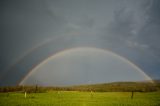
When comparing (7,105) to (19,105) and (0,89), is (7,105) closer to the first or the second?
(19,105)

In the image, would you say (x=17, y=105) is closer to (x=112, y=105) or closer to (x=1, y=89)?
(x=112, y=105)

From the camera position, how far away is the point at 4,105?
1484 inches

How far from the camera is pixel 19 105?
123ft

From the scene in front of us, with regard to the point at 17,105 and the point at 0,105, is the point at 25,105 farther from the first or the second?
the point at 0,105

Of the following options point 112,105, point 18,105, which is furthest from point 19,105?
point 112,105

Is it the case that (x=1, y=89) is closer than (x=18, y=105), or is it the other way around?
(x=18, y=105)

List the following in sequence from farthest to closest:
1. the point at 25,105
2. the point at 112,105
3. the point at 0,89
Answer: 1. the point at 0,89
2. the point at 112,105
3. the point at 25,105

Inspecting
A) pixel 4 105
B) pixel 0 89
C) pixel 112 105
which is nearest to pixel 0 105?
pixel 4 105

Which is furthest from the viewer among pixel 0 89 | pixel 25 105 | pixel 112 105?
pixel 0 89

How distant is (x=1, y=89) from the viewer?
124 metres

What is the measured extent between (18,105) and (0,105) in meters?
2.62

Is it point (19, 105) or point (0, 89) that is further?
point (0, 89)

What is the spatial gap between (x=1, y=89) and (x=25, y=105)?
92.3 meters

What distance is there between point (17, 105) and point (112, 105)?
14.2m
